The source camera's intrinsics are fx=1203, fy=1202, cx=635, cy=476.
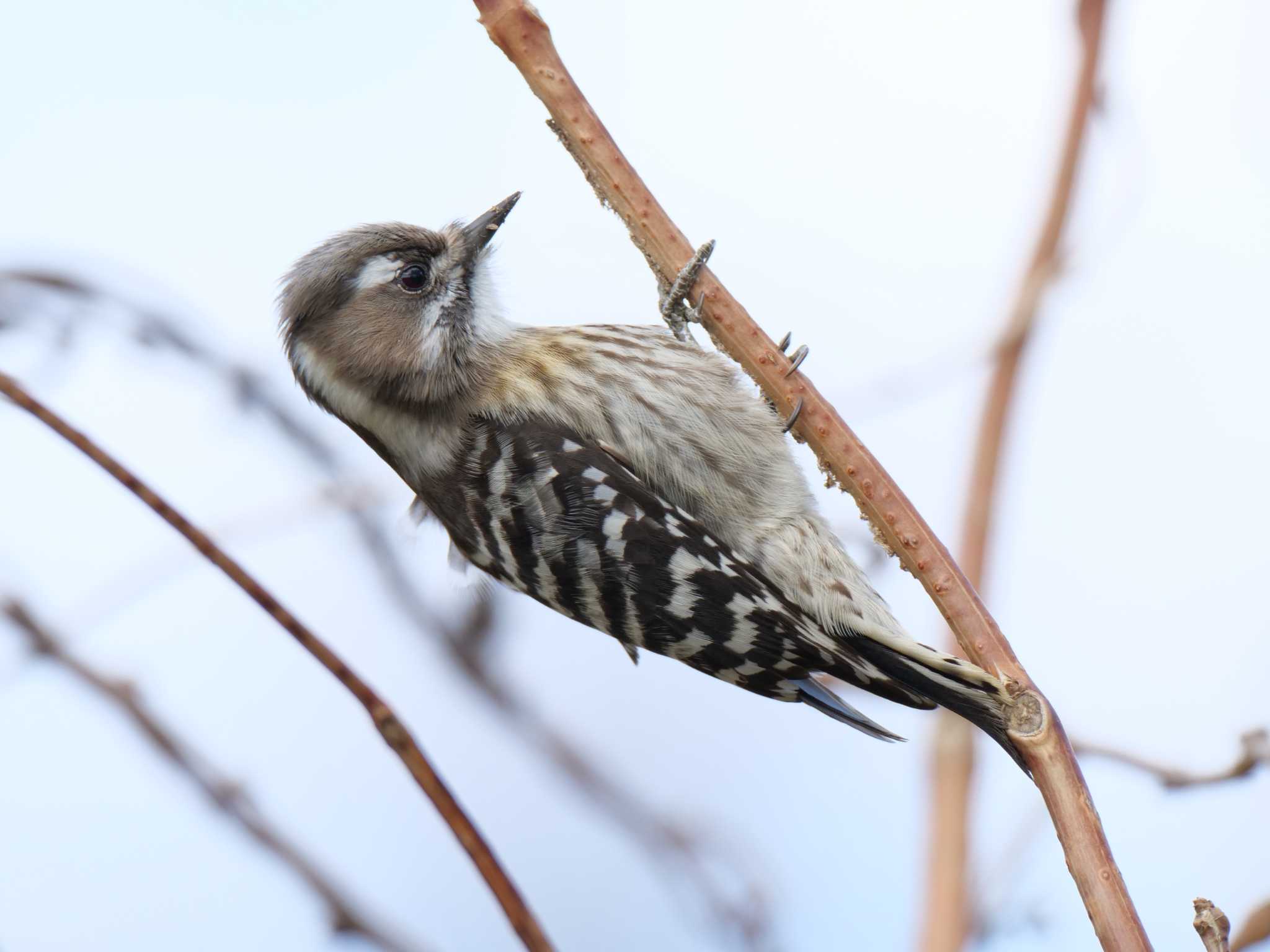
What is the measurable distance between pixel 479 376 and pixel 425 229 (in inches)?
17.5

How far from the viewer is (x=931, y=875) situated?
5.33 feet

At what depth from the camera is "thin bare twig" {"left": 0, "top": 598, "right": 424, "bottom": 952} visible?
160 centimetres

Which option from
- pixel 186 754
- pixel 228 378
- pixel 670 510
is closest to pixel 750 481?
pixel 670 510

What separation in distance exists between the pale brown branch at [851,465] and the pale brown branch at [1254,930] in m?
0.22

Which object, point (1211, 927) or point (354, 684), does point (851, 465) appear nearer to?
point (1211, 927)

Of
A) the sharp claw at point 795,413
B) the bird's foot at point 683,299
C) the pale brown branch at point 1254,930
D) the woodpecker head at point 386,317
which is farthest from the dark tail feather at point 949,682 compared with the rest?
the woodpecker head at point 386,317

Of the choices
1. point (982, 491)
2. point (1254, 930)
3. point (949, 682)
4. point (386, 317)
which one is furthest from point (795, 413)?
point (386, 317)

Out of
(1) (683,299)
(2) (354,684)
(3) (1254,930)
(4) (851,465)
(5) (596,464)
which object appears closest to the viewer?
(2) (354,684)

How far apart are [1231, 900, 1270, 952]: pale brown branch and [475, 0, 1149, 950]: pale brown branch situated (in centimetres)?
22

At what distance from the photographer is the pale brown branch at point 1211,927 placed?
1124 millimetres

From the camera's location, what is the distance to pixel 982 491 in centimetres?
196

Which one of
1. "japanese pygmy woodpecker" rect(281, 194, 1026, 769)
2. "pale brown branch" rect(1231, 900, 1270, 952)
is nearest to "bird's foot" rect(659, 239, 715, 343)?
"japanese pygmy woodpecker" rect(281, 194, 1026, 769)

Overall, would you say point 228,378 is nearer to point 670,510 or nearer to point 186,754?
point 186,754

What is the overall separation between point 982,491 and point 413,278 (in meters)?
1.65
